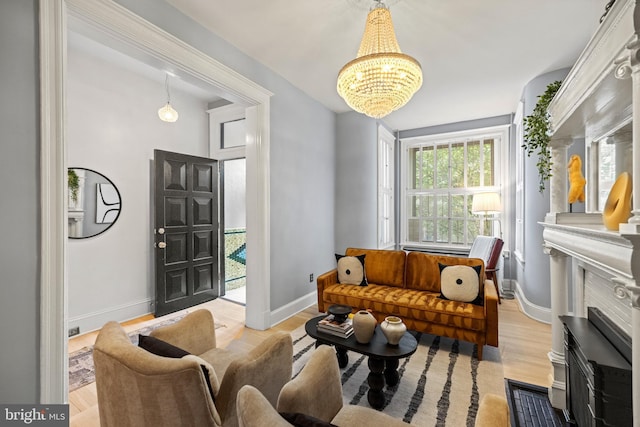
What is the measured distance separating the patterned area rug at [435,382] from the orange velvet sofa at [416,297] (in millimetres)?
182

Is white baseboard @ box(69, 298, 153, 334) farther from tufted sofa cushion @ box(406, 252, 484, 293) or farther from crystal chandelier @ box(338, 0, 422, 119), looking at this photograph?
crystal chandelier @ box(338, 0, 422, 119)

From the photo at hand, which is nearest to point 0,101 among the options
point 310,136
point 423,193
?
point 310,136

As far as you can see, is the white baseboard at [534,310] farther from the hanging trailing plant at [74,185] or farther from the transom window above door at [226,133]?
the hanging trailing plant at [74,185]

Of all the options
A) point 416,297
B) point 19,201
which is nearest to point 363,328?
point 416,297

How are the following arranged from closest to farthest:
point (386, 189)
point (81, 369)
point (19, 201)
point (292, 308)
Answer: point (19, 201), point (81, 369), point (292, 308), point (386, 189)

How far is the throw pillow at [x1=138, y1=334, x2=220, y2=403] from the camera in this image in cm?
109

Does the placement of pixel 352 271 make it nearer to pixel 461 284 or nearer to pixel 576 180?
pixel 461 284

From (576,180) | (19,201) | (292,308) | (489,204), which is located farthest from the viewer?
(489,204)

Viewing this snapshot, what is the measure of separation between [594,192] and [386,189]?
10.9 feet

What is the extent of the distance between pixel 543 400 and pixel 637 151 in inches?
75.2

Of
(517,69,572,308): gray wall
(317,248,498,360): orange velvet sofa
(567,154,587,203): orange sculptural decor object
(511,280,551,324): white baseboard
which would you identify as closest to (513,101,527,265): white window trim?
(517,69,572,308): gray wall

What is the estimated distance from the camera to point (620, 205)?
3.65 feet

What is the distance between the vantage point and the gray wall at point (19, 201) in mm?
1431

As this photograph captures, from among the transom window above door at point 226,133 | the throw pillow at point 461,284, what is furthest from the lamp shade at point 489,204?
the transom window above door at point 226,133
